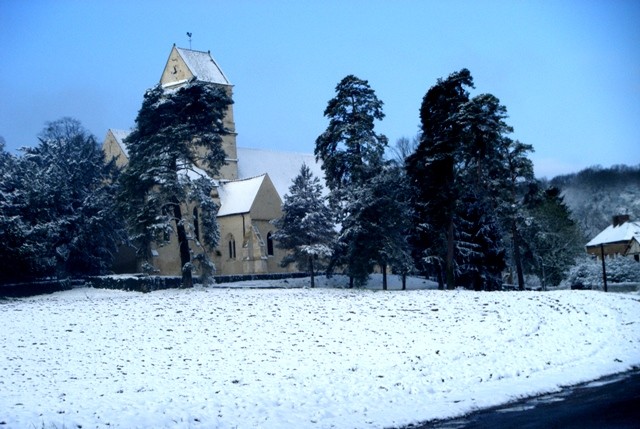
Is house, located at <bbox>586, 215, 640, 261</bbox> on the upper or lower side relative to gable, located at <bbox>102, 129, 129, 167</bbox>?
lower

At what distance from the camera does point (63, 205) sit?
5144 centimetres

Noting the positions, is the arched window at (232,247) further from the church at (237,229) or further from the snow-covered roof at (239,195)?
the snow-covered roof at (239,195)

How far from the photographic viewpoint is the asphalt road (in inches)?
472

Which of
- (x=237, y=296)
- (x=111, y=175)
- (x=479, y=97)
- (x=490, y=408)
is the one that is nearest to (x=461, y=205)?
(x=479, y=97)

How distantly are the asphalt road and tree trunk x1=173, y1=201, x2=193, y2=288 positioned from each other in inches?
1020

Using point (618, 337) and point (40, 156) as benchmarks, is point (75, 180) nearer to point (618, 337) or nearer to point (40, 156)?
point (40, 156)

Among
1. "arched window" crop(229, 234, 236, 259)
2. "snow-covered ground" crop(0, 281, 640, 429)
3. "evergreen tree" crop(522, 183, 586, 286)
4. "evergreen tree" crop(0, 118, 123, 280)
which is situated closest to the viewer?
"snow-covered ground" crop(0, 281, 640, 429)

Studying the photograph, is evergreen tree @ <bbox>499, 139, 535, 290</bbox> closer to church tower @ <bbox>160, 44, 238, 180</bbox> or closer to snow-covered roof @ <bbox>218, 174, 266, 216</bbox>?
snow-covered roof @ <bbox>218, 174, 266, 216</bbox>

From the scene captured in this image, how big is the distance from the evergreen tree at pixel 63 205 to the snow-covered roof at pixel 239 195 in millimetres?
10859

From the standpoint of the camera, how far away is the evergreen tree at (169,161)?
37000 mm

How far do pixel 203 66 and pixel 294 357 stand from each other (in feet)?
199

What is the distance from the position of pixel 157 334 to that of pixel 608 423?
14.2 metres

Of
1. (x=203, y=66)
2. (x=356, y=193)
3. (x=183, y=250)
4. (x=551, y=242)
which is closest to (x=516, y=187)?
(x=356, y=193)

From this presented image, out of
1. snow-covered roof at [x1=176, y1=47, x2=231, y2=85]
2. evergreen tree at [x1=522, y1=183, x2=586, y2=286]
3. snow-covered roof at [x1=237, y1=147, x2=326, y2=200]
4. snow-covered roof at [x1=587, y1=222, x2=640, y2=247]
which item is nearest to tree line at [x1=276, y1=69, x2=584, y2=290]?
evergreen tree at [x1=522, y1=183, x2=586, y2=286]
